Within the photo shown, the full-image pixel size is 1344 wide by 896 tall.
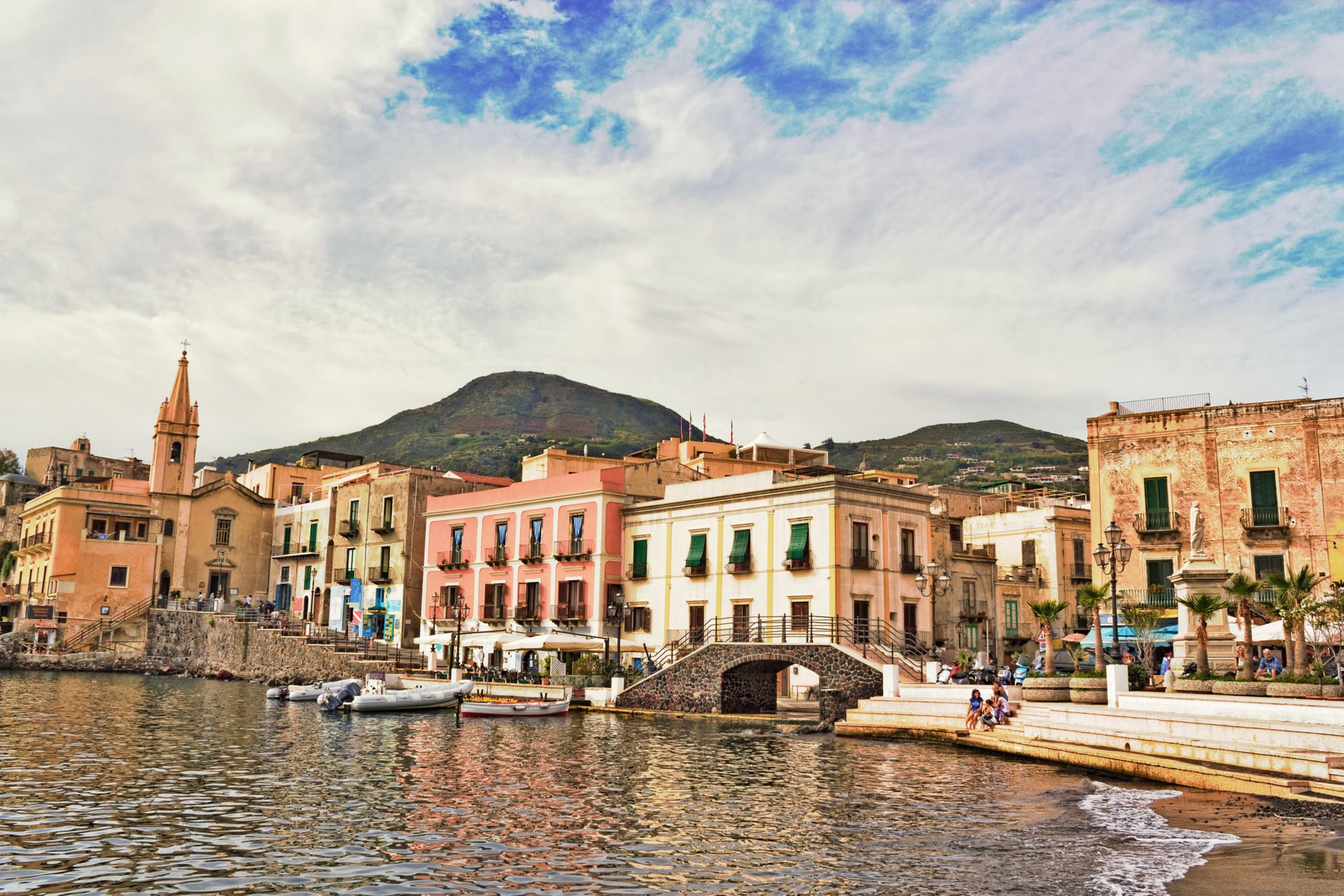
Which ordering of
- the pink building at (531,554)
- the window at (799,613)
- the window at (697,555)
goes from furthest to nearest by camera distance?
the pink building at (531,554) < the window at (697,555) < the window at (799,613)

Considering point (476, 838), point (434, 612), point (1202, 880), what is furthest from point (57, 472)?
point (1202, 880)

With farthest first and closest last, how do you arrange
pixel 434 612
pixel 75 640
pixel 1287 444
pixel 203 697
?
pixel 75 640
pixel 434 612
pixel 203 697
pixel 1287 444

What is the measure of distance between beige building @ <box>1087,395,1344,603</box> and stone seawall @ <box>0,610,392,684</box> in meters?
37.0

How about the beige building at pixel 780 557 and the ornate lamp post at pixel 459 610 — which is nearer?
the beige building at pixel 780 557

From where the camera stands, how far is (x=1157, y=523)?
141 feet

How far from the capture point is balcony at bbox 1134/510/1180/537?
4238cm

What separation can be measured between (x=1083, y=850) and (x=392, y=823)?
10381mm

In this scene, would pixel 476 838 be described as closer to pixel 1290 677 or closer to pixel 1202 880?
pixel 1202 880

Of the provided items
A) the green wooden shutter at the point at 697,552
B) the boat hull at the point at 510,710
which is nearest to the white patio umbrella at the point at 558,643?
the green wooden shutter at the point at 697,552

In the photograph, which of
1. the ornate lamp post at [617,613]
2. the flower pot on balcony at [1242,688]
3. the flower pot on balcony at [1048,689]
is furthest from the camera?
the ornate lamp post at [617,613]

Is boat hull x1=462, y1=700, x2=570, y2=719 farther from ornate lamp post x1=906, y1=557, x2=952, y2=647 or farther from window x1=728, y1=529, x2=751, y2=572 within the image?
ornate lamp post x1=906, y1=557, x2=952, y2=647

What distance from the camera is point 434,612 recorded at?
178 ft

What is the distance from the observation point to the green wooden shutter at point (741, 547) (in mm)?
43906

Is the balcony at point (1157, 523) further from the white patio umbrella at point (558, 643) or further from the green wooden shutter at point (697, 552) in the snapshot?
the white patio umbrella at point (558, 643)
